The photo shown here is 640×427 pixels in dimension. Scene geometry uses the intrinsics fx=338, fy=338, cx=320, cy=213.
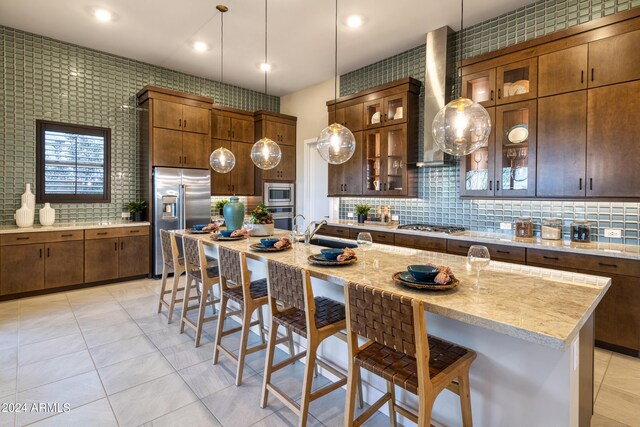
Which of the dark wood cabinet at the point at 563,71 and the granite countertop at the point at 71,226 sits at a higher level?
the dark wood cabinet at the point at 563,71

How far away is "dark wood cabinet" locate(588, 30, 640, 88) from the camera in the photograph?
2801 mm

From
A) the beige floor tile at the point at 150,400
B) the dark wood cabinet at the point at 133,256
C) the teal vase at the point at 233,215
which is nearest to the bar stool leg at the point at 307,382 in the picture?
the beige floor tile at the point at 150,400

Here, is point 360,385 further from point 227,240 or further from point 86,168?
point 86,168

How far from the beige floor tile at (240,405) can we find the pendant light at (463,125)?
2.02 m

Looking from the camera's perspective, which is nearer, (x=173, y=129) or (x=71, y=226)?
(x=71, y=226)

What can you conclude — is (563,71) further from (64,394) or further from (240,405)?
(64,394)

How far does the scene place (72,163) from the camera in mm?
4824

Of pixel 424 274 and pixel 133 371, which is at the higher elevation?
pixel 424 274

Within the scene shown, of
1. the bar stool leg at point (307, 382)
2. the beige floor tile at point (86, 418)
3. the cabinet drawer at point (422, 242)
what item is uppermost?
the cabinet drawer at point (422, 242)

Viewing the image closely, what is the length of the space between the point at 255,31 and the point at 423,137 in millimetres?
2584

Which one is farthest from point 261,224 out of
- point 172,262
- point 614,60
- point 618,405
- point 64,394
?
point 614,60

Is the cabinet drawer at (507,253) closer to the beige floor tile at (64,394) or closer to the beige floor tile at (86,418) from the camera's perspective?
the beige floor tile at (86,418)

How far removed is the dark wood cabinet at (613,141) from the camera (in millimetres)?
2826

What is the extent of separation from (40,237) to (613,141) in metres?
6.24
